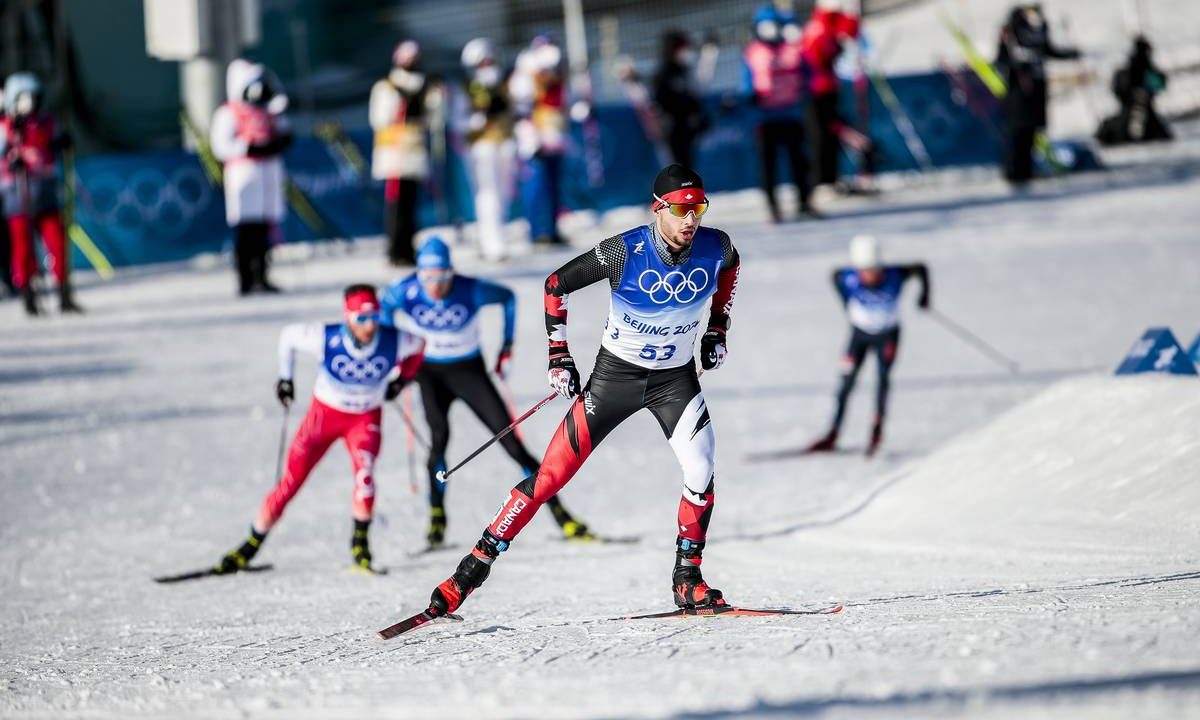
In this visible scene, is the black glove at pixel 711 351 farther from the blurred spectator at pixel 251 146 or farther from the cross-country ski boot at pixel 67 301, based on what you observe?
the cross-country ski boot at pixel 67 301

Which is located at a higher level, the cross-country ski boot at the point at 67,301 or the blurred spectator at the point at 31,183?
the blurred spectator at the point at 31,183

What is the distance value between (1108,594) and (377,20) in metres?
25.1

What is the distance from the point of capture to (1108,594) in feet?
18.4

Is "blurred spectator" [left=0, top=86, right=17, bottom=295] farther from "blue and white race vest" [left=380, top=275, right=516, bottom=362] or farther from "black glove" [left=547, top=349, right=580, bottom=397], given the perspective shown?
"black glove" [left=547, top=349, right=580, bottom=397]

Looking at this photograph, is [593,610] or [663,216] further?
[593,610]

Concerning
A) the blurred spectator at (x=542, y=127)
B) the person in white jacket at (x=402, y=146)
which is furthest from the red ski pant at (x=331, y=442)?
the blurred spectator at (x=542, y=127)

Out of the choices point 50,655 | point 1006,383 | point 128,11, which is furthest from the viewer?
point 128,11

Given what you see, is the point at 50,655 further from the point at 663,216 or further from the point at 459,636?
the point at 663,216

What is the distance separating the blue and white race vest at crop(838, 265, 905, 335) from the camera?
11.0 meters

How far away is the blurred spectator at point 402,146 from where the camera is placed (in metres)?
14.8

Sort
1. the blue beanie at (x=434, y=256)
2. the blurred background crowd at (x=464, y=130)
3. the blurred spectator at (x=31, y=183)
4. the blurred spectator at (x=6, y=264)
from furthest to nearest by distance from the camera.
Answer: the blurred spectator at (x=6, y=264) < the blurred background crowd at (x=464, y=130) < the blurred spectator at (x=31, y=183) < the blue beanie at (x=434, y=256)

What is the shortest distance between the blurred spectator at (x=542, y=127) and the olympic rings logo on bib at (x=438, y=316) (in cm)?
726

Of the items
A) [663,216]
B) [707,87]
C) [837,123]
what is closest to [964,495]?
[663,216]

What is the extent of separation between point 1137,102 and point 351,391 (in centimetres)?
1732
